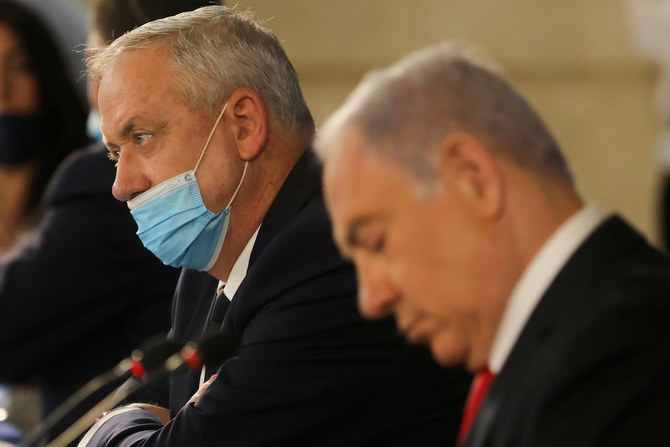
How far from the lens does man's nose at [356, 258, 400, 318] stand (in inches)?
71.7

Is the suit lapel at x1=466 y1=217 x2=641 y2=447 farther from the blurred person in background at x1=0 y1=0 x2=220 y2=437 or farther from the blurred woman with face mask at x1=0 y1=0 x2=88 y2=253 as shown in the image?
the blurred woman with face mask at x1=0 y1=0 x2=88 y2=253

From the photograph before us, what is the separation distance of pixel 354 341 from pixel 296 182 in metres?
0.44

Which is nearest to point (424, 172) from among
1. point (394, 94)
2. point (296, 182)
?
point (394, 94)

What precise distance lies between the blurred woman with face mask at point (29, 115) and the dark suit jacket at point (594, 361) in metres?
3.33

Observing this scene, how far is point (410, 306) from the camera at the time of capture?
180 centimetres

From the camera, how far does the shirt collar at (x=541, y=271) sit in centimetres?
173

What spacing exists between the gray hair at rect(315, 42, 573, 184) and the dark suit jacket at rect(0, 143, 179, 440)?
192 cm

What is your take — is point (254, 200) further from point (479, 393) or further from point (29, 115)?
point (29, 115)

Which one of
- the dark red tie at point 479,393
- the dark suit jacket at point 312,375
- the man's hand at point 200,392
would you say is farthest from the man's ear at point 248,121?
the dark red tie at point 479,393

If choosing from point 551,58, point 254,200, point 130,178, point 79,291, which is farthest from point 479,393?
point 551,58

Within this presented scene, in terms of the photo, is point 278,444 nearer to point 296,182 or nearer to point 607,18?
point 296,182

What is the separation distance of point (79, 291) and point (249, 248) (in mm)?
1190

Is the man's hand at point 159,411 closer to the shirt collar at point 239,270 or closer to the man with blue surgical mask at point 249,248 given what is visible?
the man with blue surgical mask at point 249,248

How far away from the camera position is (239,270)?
108 inches
